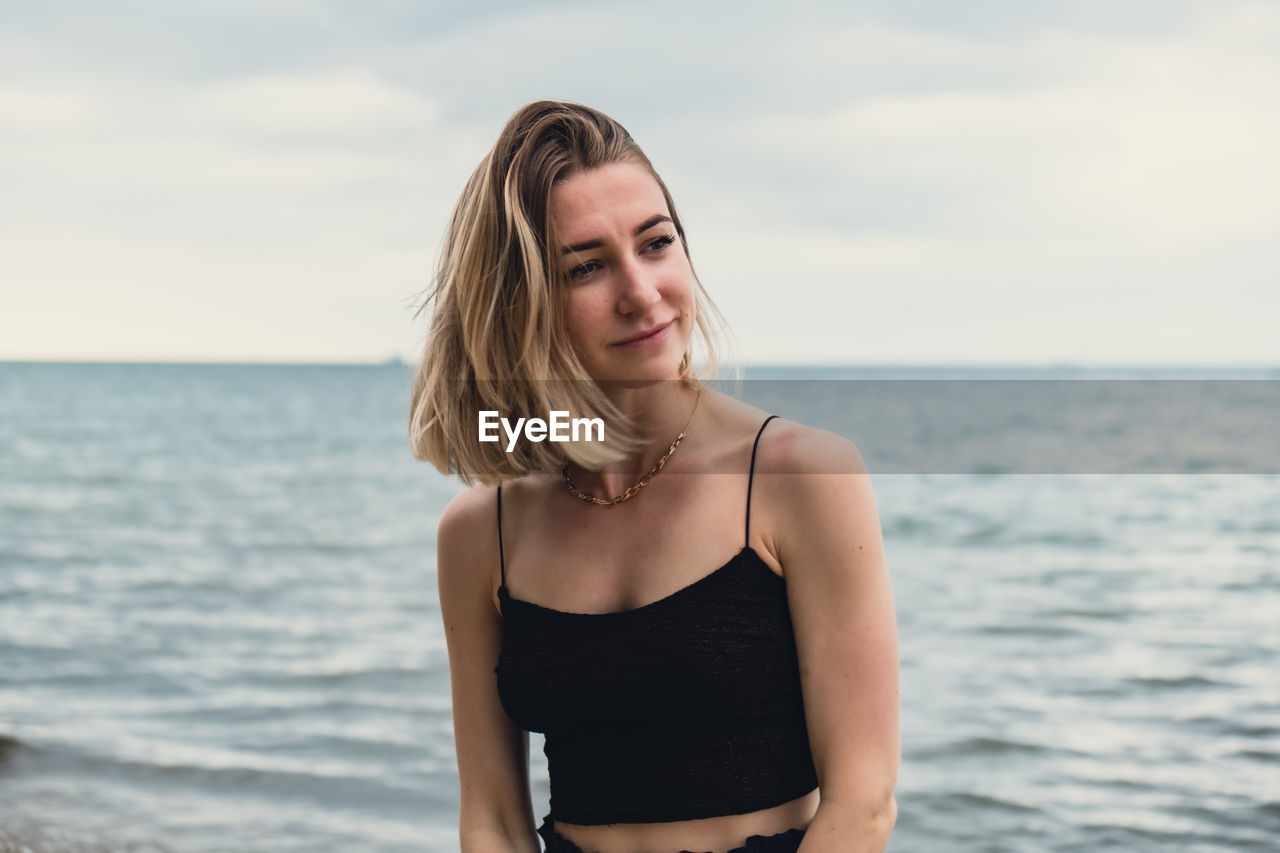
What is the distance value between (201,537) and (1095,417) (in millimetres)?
28383

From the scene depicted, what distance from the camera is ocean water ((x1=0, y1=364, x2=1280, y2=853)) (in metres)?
5.29

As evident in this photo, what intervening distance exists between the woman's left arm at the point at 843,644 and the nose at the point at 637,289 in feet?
1.09

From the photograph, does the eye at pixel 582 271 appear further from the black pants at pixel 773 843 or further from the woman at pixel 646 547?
the black pants at pixel 773 843

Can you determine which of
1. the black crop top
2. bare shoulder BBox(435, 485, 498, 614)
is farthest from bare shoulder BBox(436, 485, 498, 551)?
the black crop top

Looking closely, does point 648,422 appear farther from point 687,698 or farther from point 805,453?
point 687,698

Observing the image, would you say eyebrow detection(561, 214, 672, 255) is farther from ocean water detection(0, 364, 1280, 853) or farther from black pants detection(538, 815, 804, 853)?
ocean water detection(0, 364, 1280, 853)

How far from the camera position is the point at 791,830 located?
6.15 ft

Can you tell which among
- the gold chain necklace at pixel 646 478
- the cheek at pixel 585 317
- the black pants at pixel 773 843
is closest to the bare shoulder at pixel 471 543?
the gold chain necklace at pixel 646 478

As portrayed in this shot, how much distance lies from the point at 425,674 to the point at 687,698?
584cm

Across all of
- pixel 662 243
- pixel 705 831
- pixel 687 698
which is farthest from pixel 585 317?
pixel 705 831

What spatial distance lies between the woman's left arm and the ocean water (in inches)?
141

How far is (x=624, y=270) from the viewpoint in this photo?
1869 mm

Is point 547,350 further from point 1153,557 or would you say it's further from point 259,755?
point 1153,557

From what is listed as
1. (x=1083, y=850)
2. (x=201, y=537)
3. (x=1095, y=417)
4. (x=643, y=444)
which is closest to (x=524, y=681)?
(x=643, y=444)
